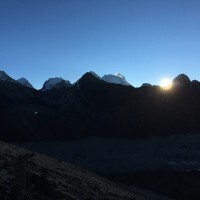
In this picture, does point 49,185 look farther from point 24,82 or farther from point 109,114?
point 24,82

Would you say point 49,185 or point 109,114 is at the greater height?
point 109,114

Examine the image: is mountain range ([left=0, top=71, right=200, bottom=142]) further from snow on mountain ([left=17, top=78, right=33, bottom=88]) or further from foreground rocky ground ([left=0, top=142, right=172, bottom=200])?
snow on mountain ([left=17, top=78, right=33, bottom=88])

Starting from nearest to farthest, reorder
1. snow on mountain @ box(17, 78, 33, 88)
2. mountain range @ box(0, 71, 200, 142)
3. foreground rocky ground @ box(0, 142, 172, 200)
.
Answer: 1. foreground rocky ground @ box(0, 142, 172, 200)
2. mountain range @ box(0, 71, 200, 142)
3. snow on mountain @ box(17, 78, 33, 88)

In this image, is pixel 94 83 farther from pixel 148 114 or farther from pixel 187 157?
pixel 187 157

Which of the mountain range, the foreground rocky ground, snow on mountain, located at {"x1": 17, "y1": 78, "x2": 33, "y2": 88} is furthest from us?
snow on mountain, located at {"x1": 17, "y1": 78, "x2": 33, "y2": 88}

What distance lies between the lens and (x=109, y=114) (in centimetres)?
8844

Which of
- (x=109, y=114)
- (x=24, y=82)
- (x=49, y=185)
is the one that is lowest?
(x=49, y=185)

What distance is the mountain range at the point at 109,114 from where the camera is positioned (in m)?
81.1

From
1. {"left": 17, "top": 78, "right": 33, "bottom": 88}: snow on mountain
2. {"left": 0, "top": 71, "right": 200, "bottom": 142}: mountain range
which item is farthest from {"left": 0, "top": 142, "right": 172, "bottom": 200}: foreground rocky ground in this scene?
{"left": 17, "top": 78, "right": 33, "bottom": 88}: snow on mountain

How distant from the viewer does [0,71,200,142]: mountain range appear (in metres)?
81.1

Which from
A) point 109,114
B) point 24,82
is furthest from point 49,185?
point 24,82

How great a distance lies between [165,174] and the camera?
5291cm

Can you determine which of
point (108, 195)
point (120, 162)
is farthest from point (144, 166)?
point (108, 195)

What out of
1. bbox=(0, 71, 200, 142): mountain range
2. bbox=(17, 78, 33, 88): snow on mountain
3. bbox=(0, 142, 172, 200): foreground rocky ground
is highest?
bbox=(17, 78, 33, 88): snow on mountain
